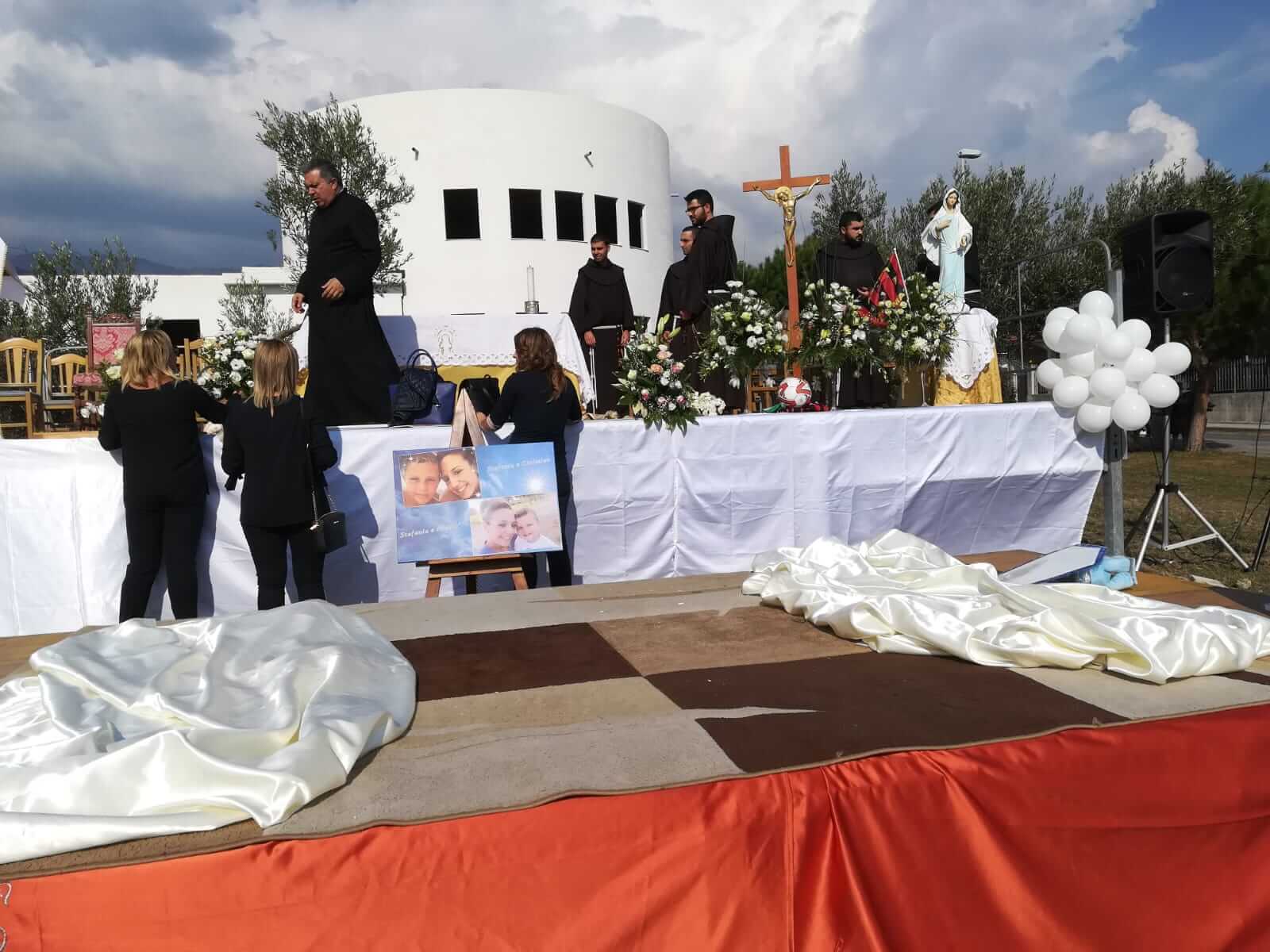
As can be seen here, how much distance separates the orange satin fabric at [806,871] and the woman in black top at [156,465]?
316 centimetres

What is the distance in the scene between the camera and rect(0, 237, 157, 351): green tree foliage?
1367 cm

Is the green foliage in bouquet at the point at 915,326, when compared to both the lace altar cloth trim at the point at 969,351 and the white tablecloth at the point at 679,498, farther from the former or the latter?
the white tablecloth at the point at 679,498

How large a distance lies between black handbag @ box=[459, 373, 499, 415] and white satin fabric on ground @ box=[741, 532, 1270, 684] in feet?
6.93

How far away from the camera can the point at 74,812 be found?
74.9 inches

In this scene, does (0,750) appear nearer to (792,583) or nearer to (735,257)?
(792,583)

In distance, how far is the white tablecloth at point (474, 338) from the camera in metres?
7.82

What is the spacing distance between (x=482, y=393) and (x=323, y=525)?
3.85 ft

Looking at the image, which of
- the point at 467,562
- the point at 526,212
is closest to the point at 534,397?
the point at 467,562

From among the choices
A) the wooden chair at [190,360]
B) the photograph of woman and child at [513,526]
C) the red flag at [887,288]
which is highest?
the red flag at [887,288]

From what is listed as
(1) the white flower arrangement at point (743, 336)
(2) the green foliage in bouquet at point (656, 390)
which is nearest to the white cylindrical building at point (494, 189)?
(1) the white flower arrangement at point (743, 336)

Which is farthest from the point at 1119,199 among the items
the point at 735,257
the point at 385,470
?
the point at 385,470

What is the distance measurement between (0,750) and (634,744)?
1.49 metres

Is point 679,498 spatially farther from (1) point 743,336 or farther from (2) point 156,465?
(2) point 156,465

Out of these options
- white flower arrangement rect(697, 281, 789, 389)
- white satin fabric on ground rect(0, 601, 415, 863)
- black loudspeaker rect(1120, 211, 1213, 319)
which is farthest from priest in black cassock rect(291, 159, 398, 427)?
black loudspeaker rect(1120, 211, 1213, 319)
